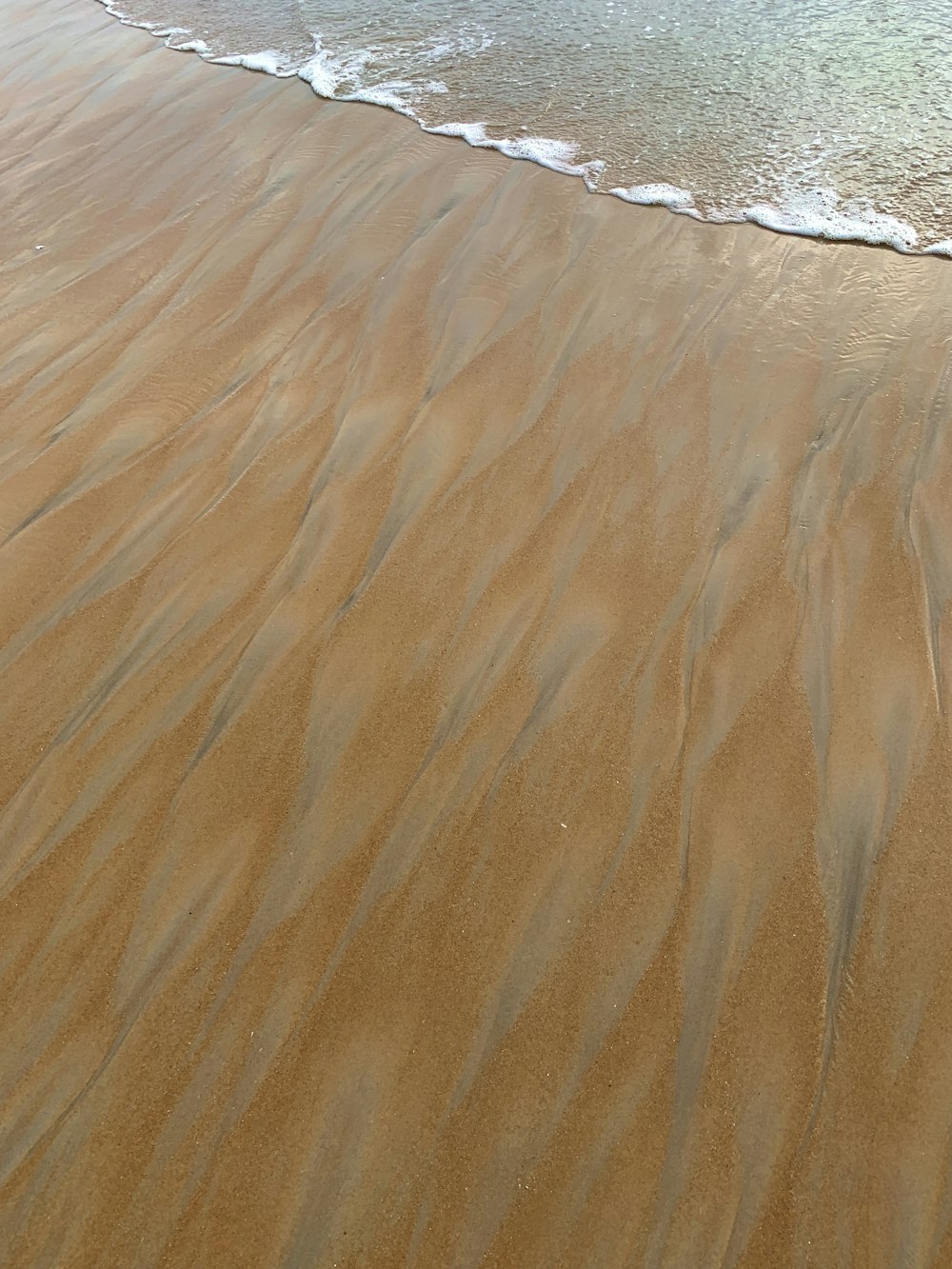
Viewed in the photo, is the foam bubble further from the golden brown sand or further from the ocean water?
the golden brown sand

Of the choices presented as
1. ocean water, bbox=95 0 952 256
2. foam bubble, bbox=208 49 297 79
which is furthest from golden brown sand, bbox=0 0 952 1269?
foam bubble, bbox=208 49 297 79

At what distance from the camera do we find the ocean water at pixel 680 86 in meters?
4.01

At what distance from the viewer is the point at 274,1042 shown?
1.82m

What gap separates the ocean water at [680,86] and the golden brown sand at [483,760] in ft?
1.61

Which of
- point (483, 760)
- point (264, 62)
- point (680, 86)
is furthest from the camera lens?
point (264, 62)

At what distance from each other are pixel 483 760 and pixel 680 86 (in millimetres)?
4568

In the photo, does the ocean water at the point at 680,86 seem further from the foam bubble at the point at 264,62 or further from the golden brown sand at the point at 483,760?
the golden brown sand at the point at 483,760

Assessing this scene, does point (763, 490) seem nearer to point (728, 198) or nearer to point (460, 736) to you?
point (460, 736)

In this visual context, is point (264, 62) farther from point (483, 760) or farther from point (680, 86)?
point (483, 760)

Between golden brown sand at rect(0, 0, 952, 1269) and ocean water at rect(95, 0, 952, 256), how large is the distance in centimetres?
49

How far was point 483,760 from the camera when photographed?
7.29ft

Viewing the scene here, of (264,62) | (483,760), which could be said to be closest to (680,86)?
(264,62)

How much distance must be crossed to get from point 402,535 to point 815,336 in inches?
70.3

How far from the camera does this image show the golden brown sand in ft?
5.43
